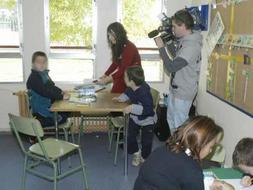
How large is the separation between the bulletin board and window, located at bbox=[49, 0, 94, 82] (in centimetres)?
170

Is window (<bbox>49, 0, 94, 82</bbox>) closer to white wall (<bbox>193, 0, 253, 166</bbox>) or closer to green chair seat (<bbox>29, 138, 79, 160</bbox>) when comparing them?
white wall (<bbox>193, 0, 253, 166</bbox>)

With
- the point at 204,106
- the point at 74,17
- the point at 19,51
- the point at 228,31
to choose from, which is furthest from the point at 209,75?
the point at 19,51

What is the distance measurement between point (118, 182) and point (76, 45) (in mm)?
2006

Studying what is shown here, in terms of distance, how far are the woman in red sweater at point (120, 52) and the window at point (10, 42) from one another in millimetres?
1453

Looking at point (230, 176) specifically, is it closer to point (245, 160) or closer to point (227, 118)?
point (245, 160)

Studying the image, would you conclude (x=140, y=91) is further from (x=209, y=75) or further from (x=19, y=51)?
(x=19, y=51)

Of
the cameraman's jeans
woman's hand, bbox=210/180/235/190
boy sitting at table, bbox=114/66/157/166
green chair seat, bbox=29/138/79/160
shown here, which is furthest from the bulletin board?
green chair seat, bbox=29/138/79/160

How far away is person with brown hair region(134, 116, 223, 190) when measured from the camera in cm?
142

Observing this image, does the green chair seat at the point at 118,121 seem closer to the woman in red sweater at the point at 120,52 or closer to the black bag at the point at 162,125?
the woman in red sweater at the point at 120,52

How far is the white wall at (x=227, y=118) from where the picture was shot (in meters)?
2.67

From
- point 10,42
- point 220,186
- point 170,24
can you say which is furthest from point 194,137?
point 10,42

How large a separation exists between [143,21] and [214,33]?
1.35 meters

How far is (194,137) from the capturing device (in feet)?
4.78

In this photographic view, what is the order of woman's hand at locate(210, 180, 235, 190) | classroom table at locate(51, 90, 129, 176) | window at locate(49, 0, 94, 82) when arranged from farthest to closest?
window at locate(49, 0, 94, 82)
classroom table at locate(51, 90, 129, 176)
woman's hand at locate(210, 180, 235, 190)
